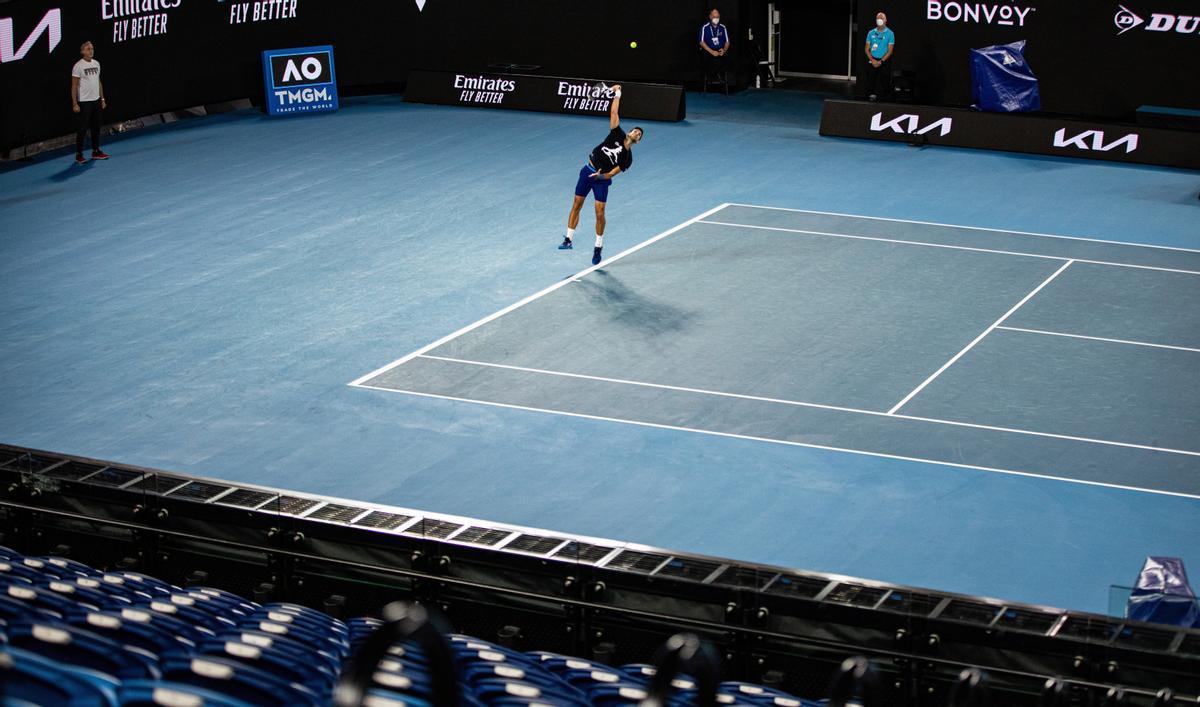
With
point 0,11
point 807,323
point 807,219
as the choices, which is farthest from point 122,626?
point 0,11

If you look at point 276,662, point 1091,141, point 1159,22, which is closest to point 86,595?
point 276,662

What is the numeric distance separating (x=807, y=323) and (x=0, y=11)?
55.4ft

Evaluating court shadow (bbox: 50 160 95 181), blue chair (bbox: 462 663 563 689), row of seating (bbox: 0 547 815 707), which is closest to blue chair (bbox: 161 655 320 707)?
row of seating (bbox: 0 547 815 707)

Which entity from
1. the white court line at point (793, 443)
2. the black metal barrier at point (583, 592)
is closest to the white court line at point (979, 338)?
the white court line at point (793, 443)

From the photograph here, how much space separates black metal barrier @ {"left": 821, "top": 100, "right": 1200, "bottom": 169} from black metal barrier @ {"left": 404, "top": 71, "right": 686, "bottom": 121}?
3.63 m

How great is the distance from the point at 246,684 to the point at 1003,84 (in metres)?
26.9

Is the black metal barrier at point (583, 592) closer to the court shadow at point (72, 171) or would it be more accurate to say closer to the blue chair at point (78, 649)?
the blue chair at point (78, 649)

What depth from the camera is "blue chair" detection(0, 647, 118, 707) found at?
255 inches

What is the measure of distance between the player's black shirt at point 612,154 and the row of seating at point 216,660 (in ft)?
43.1

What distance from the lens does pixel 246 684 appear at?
22.1ft

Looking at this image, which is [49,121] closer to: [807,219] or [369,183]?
[369,183]

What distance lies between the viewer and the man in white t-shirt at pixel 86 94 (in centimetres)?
2866

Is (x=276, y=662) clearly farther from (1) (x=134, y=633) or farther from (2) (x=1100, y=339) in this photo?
(2) (x=1100, y=339)

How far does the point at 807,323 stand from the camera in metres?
20.2
